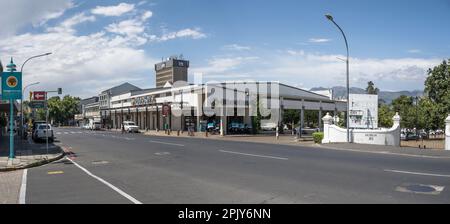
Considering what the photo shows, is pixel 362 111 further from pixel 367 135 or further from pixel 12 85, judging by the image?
pixel 12 85

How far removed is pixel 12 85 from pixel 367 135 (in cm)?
2169

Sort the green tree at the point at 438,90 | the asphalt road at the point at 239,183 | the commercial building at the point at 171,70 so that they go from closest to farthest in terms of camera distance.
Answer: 1. the asphalt road at the point at 239,183
2. the green tree at the point at 438,90
3. the commercial building at the point at 171,70

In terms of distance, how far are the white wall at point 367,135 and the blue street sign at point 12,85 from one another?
69.4ft

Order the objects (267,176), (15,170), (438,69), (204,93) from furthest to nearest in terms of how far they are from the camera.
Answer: (204,93), (438,69), (15,170), (267,176)

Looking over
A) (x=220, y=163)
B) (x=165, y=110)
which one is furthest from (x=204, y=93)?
(x=220, y=163)

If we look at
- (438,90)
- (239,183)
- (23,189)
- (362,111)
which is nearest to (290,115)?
(438,90)

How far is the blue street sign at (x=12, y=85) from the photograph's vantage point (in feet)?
57.8

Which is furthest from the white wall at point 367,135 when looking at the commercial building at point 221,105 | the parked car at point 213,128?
the parked car at point 213,128

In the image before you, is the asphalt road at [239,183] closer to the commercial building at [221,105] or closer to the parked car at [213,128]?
the commercial building at [221,105]

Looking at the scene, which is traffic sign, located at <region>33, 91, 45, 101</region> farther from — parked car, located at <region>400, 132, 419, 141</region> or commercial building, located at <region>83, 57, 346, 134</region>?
parked car, located at <region>400, 132, 419, 141</region>

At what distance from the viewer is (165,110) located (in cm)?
6153
